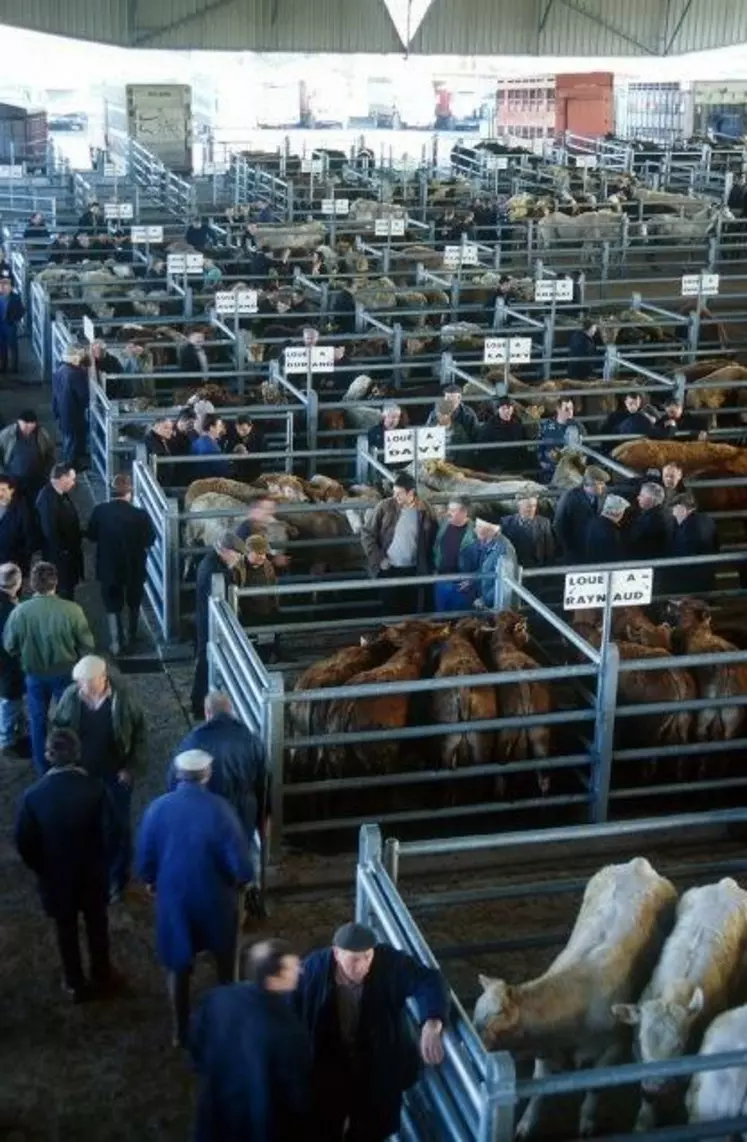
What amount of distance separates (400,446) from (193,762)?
224 inches

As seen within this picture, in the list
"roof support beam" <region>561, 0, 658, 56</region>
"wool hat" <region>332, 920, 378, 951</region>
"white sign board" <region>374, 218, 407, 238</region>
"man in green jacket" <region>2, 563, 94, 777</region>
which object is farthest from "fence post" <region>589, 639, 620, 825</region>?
"roof support beam" <region>561, 0, 658, 56</region>

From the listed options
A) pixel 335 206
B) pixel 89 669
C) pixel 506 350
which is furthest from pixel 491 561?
pixel 335 206

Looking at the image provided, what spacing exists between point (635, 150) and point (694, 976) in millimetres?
31032

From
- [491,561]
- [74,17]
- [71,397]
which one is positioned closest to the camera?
[491,561]

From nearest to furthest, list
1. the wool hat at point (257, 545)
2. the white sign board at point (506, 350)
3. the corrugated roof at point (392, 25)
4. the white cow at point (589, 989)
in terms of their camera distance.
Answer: the white cow at point (589, 989), the wool hat at point (257, 545), the white sign board at point (506, 350), the corrugated roof at point (392, 25)

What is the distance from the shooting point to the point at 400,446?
469 inches

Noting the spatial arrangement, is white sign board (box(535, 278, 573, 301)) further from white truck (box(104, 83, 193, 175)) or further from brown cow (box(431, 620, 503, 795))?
white truck (box(104, 83, 193, 175))

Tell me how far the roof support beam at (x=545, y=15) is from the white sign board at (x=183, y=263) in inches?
977

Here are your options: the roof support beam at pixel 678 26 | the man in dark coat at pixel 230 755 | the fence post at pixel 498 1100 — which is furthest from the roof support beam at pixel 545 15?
the fence post at pixel 498 1100

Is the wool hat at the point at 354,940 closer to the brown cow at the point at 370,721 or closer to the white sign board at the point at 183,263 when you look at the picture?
the brown cow at the point at 370,721

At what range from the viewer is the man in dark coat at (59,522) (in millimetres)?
10750

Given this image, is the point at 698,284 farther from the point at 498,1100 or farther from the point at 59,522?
the point at 498,1100

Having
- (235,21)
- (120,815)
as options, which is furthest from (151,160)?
(120,815)

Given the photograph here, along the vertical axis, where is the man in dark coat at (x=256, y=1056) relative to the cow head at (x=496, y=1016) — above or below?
above
